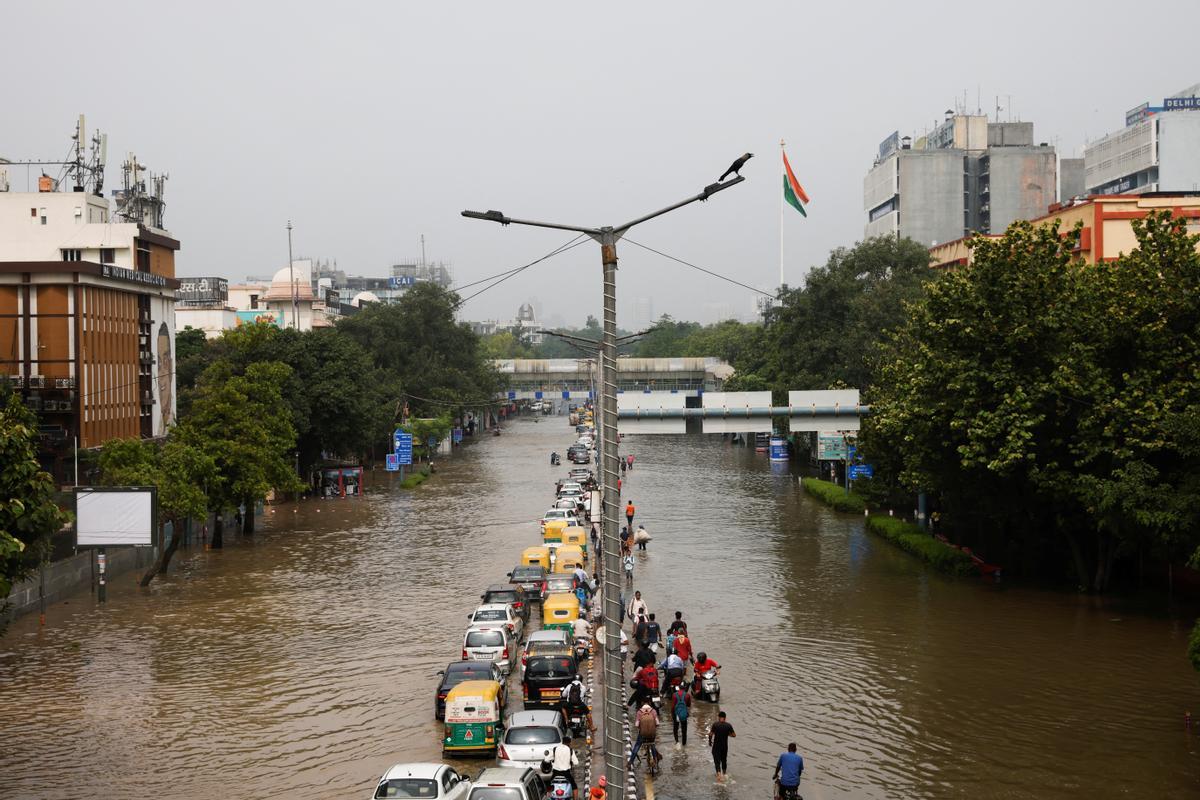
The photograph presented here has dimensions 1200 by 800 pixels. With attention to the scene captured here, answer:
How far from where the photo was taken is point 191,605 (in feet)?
120

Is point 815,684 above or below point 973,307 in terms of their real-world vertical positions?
below

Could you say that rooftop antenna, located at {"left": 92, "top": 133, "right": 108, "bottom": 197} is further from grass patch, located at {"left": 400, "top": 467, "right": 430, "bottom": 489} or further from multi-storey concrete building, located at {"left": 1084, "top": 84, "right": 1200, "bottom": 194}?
multi-storey concrete building, located at {"left": 1084, "top": 84, "right": 1200, "bottom": 194}

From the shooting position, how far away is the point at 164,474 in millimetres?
39625

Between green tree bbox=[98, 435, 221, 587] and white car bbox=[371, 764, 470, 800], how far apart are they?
75.3ft

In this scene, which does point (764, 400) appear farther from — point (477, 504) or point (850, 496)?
point (477, 504)

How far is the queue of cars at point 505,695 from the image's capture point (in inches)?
675

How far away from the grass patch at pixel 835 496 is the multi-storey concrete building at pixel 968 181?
52.6 meters

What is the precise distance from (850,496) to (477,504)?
1921 cm

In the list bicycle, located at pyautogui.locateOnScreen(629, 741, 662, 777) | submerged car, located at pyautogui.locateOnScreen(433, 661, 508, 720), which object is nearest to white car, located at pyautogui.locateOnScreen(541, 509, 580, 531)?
submerged car, located at pyautogui.locateOnScreen(433, 661, 508, 720)

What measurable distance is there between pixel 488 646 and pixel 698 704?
4938 millimetres

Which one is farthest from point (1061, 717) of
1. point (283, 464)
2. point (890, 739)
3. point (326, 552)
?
Answer: point (283, 464)

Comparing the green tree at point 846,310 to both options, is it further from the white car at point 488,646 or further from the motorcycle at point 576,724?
the motorcycle at point 576,724

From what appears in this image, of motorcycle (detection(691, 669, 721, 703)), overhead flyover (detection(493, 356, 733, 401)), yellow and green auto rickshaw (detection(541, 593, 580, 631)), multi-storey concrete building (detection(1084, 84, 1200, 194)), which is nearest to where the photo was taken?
motorcycle (detection(691, 669, 721, 703))

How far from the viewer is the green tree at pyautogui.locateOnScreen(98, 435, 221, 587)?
128 ft
